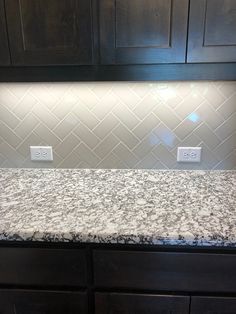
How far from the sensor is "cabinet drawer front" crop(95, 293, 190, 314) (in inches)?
37.7

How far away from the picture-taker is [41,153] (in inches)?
59.9

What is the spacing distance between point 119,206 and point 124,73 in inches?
22.0

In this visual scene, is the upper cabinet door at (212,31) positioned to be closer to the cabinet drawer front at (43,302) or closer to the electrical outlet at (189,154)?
the electrical outlet at (189,154)

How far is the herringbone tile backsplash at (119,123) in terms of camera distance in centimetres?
139

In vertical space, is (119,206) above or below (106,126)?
below

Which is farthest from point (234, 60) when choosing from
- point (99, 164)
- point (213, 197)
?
point (99, 164)

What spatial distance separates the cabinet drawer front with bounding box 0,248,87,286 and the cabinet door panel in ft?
1.37

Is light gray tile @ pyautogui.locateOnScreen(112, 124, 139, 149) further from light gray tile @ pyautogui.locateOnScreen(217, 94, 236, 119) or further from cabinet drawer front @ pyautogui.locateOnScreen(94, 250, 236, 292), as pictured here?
cabinet drawer front @ pyautogui.locateOnScreen(94, 250, 236, 292)

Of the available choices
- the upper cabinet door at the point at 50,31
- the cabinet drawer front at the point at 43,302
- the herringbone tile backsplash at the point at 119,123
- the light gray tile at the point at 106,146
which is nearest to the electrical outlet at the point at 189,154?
the herringbone tile backsplash at the point at 119,123

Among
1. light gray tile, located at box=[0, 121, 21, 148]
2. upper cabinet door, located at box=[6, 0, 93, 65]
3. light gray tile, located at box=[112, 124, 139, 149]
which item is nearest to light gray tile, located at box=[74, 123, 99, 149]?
light gray tile, located at box=[112, 124, 139, 149]

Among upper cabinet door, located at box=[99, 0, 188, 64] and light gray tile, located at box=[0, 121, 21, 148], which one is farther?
light gray tile, located at box=[0, 121, 21, 148]

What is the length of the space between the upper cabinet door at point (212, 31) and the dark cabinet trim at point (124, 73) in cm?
4

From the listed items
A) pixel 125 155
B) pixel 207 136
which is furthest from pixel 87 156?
pixel 207 136

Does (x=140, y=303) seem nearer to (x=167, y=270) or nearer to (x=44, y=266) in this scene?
(x=167, y=270)
